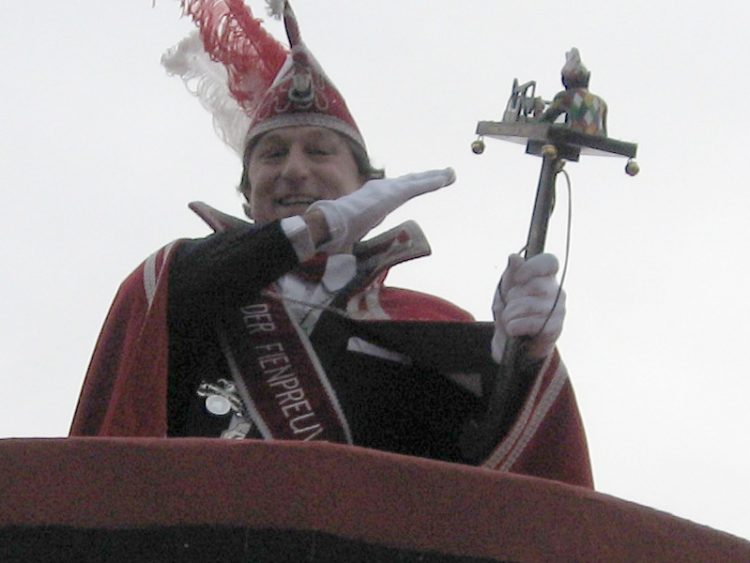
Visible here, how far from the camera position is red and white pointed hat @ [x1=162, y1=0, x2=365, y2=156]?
370 cm

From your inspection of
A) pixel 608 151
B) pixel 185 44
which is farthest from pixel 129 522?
pixel 185 44

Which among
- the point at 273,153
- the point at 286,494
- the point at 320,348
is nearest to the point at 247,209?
the point at 273,153

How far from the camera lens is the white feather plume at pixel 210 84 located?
3992 mm

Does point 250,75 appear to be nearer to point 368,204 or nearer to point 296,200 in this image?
point 296,200

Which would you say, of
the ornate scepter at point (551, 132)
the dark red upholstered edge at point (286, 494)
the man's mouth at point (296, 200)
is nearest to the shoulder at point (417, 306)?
the man's mouth at point (296, 200)

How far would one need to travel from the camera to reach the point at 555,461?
310 cm

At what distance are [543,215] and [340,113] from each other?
2.99 feet

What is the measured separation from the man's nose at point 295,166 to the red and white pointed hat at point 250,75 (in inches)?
3.4

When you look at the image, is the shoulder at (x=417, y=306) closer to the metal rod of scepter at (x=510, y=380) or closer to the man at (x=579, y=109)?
the metal rod of scepter at (x=510, y=380)

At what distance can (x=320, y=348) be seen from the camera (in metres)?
3.23

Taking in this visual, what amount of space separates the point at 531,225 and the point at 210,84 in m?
1.32

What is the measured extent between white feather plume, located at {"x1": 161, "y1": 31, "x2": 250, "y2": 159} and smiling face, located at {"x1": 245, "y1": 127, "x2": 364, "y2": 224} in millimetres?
284

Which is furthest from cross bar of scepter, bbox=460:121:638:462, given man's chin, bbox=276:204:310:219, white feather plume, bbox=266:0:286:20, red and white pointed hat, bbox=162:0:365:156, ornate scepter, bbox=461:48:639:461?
white feather plume, bbox=266:0:286:20

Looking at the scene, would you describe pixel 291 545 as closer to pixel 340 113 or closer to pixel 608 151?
pixel 608 151
